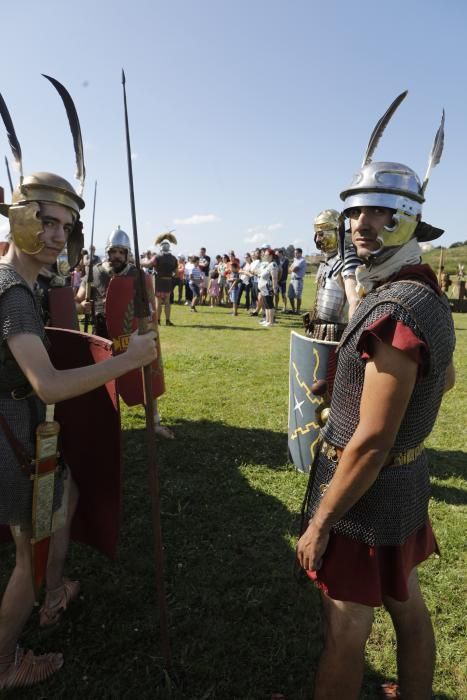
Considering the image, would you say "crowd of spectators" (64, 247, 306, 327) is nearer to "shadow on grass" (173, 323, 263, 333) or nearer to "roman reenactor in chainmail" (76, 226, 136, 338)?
"shadow on grass" (173, 323, 263, 333)

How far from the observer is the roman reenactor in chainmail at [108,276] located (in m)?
4.77

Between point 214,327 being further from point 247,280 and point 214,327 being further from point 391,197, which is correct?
point 391,197

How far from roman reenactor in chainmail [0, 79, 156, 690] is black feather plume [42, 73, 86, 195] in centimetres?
50

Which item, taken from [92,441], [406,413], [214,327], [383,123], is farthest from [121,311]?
[214,327]

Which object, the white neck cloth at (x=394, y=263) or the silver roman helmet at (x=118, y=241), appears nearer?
the white neck cloth at (x=394, y=263)

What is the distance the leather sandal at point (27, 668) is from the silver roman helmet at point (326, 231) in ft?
11.6

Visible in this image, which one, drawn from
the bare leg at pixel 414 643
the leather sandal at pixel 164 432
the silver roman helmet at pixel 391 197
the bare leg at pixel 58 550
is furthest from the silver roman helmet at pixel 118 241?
the bare leg at pixel 414 643

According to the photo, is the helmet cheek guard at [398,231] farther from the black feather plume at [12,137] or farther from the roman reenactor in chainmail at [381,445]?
the black feather plume at [12,137]

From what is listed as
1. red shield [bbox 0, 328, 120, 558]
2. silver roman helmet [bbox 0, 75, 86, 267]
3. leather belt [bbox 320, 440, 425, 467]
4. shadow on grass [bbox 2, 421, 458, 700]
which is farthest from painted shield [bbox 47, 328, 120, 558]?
leather belt [bbox 320, 440, 425, 467]

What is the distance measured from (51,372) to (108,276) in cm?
359

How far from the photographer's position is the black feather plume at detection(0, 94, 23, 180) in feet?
7.12

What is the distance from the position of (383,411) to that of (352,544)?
20.4 inches

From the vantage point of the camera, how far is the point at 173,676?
2082mm

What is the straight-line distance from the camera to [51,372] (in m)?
1.58
